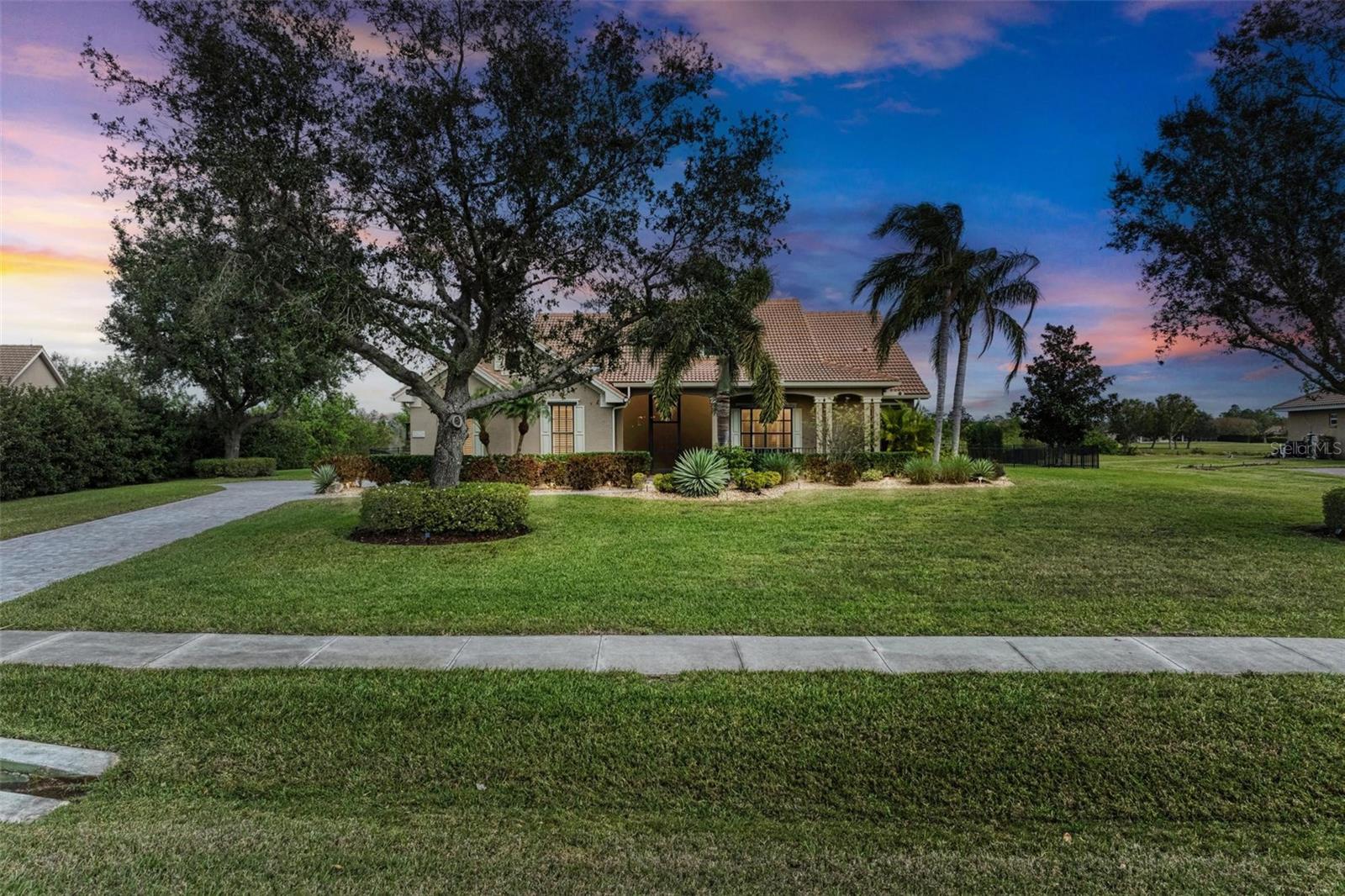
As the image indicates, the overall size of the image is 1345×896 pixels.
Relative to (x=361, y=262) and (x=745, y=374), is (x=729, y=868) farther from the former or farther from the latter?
(x=745, y=374)

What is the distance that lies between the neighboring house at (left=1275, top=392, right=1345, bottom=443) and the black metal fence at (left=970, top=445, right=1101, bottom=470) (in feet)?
46.7

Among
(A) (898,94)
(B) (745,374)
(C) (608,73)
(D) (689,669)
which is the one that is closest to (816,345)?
(B) (745,374)

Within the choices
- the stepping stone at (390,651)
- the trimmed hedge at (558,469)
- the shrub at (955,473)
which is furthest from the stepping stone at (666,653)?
the shrub at (955,473)

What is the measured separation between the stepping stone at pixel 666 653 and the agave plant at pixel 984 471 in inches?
591

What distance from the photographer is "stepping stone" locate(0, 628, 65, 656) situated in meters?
5.51

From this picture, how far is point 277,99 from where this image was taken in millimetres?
9094

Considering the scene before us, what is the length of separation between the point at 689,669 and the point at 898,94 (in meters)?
10.0

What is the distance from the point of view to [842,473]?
687 inches

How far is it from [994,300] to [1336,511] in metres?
10.6

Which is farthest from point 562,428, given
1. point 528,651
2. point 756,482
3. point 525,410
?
point 528,651

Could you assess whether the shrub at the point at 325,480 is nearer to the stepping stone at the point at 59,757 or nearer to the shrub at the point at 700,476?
the shrub at the point at 700,476

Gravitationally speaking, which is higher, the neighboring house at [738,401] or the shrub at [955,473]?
the neighboring house at [738,401]

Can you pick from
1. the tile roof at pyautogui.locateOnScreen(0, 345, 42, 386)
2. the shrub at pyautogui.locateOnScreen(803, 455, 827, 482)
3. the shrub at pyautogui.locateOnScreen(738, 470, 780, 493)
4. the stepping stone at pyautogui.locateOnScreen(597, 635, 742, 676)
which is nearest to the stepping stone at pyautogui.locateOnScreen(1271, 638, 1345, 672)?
the stepping stone at pyautogui.locateOnScreen(597, 635, 742, 676)

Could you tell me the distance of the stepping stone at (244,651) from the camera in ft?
16.5
